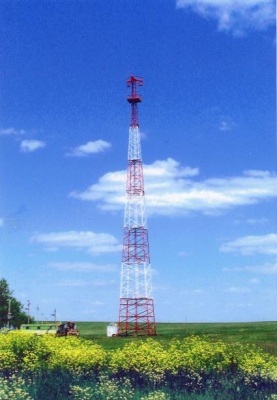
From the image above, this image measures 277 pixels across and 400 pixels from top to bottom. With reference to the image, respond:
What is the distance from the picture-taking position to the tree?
256 feet

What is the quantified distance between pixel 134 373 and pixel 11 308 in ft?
228

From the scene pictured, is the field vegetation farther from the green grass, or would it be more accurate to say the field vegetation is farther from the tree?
the tree

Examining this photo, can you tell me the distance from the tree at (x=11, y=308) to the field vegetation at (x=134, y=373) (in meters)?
62.0

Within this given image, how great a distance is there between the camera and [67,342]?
1903 centimetres

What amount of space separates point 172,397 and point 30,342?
7.68 metres

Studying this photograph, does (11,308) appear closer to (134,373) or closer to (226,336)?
(226,336)

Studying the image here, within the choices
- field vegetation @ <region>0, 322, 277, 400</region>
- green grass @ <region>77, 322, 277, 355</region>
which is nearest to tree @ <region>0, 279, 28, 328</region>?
green grass @ <region>77, 322, 277, 355</region>

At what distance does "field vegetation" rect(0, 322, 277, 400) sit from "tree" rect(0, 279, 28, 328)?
204ft

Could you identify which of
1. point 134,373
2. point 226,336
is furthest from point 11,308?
point 134,373

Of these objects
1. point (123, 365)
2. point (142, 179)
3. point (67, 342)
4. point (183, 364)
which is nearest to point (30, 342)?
point (67, 342)

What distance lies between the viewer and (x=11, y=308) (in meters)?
80.6

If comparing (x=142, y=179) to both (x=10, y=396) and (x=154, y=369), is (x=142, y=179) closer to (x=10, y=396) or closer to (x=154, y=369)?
(x=154, y=369)

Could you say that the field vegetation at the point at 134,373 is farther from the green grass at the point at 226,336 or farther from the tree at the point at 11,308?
the tree at the point at 11,308

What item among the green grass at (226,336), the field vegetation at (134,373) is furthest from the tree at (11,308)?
the field vegetation at (134,373)
